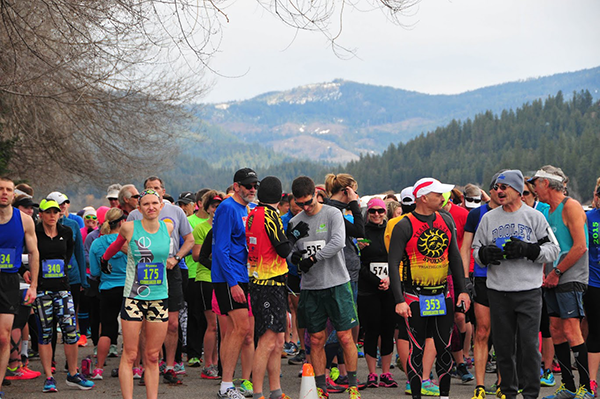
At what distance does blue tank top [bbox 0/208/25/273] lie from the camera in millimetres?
7285

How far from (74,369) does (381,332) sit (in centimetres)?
369

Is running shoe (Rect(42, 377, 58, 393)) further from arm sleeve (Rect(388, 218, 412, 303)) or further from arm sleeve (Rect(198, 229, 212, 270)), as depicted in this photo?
arm sleeve (Rect(388, 218, 412, 303))

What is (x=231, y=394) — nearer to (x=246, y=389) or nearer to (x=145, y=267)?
(x=246, y=389)

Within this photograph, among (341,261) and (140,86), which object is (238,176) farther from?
(140,86)

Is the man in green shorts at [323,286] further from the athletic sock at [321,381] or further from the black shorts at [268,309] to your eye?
the black shorts at [268,309]

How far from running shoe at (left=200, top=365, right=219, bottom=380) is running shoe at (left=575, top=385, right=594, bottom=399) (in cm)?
433

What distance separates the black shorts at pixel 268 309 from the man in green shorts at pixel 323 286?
344 mm

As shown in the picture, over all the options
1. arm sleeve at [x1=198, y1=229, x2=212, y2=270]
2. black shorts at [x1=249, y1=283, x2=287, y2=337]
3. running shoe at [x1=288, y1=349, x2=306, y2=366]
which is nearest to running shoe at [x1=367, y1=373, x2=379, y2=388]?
black shorts at [x1=249, y1=283, x2=287, y2=337]

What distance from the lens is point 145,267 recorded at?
6.54 meters

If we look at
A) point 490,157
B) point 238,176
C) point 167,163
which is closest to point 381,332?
A: point 238,176

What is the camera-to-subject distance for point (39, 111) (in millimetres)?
19156

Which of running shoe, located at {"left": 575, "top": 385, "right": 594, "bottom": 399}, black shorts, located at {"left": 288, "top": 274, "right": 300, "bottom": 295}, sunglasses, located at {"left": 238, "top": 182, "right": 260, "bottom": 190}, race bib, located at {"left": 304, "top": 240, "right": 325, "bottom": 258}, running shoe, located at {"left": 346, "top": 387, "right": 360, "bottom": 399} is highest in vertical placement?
sunglasses, located at {"left": 238, "top": 182, "right": 260, "bottom": 190}

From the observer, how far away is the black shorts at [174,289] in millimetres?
8172

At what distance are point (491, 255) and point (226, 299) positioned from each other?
2709 mm
